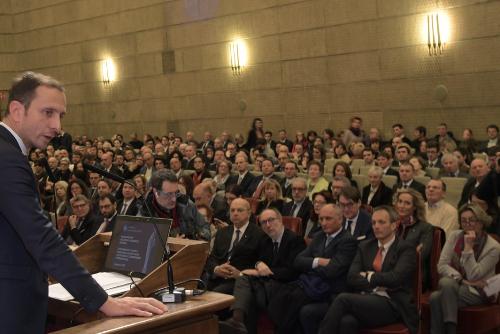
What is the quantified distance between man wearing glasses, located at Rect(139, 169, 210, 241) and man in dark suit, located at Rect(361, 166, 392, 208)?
3.15 metres

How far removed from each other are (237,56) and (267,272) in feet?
35.5

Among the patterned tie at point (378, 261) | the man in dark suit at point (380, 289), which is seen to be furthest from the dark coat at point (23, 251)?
the patterned tie at point (378, 261)

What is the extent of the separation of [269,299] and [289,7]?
10.1 metres

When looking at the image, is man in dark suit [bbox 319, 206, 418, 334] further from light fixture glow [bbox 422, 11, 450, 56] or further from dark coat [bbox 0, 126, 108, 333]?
light fixture glow [bbox 422, 11, 450, 56]

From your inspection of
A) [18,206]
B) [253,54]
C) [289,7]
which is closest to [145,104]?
[253,54]

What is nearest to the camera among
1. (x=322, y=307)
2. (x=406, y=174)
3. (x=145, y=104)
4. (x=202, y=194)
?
(x=322, y=307)

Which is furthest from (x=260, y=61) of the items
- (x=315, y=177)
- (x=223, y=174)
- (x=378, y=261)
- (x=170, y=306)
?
(x=170, y=306)

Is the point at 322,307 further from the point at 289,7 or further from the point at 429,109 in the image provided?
the point at 289,7

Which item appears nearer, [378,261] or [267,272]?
[378,261]

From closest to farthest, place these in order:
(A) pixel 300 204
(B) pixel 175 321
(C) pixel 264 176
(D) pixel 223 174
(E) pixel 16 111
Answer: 1. (E) pixel 16 111
2. (B) pixel 175 321
3. (A) pixel 300 204
4. (C) pixel 264 176
5. (D) pixel 223 174

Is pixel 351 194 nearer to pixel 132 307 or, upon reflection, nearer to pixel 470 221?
pixel 470 221

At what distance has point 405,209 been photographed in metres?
5.41

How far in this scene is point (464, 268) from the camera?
16.2ft

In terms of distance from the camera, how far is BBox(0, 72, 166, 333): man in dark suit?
183 cm
